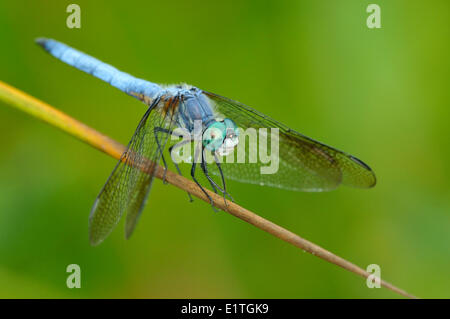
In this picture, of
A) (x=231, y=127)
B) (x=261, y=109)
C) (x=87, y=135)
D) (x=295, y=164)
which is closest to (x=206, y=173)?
(x=231, y=127)

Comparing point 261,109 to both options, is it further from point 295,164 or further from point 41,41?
point 41,41

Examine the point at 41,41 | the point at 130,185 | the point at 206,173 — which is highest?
the point at 41,41

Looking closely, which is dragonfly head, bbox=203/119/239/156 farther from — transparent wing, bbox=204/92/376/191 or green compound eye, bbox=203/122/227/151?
transparent wing, bbox=204/92/376/191

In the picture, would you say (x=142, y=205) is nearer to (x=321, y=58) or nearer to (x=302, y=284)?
(x=302, y=284)

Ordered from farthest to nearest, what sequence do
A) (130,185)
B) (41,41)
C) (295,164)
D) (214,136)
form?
(41,41) → (295,164) → (214,136) → (130,185)

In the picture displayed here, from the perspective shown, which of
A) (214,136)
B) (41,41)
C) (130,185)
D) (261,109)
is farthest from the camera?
(261,109)

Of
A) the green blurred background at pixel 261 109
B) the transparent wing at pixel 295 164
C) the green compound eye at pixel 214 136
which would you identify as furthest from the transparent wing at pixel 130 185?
the green blurred background at pixel 261 109

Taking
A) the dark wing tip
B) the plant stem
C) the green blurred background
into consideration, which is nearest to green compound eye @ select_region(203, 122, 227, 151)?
the plant stem

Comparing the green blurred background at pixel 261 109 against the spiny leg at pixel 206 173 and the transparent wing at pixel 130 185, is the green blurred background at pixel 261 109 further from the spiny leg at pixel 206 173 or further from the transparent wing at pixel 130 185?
the transparent wing at pixel 130 185
